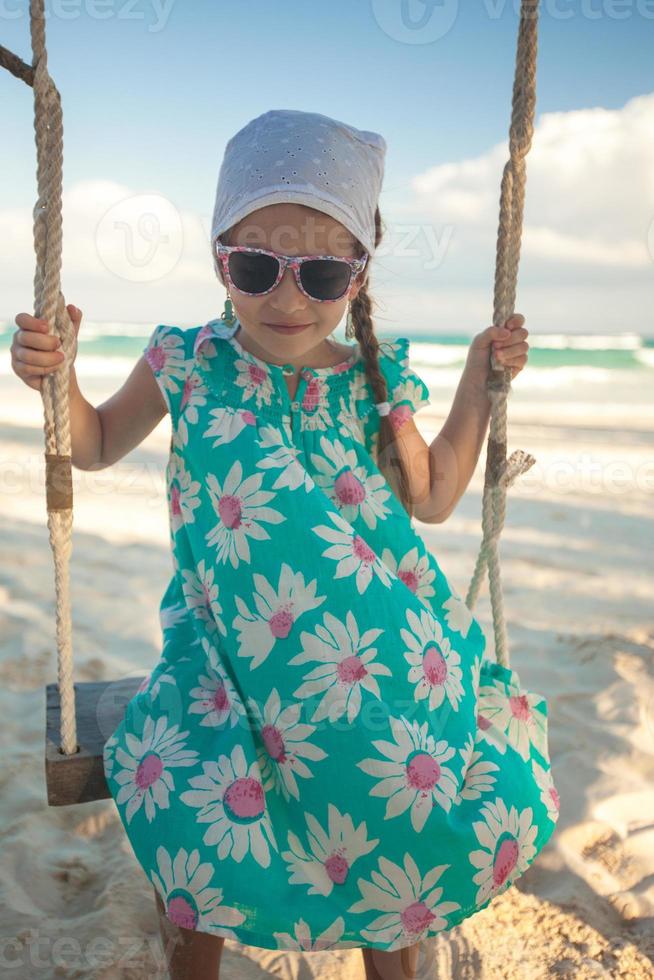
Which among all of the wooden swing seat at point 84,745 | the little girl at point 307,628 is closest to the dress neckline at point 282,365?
the little girl at point 307,628

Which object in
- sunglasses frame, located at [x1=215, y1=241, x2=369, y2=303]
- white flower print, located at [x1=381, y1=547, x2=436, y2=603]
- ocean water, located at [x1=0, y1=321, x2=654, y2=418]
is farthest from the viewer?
ocean water, located at [x1=0, y1=321, x2=654, y2=418]

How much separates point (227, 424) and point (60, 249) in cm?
36

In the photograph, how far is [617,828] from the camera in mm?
1842

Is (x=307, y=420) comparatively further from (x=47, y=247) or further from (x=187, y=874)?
(x=187, y=874)

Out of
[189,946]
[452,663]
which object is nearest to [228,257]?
[452,663]

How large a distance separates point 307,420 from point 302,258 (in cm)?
27

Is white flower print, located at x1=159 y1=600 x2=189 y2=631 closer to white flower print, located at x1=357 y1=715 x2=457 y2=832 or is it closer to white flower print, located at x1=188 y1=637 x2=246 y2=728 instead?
white flower print, located at x1=188 y1=637 x2=246 y2=728

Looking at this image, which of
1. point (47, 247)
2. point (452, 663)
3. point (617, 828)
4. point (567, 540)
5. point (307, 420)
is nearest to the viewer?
point (47, 247)

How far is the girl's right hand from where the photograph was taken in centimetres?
123

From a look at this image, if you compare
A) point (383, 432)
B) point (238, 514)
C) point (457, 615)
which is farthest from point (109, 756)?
point (383, 432)

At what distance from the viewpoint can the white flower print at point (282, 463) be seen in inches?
51.7

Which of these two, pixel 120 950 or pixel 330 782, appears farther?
pixel 120 950

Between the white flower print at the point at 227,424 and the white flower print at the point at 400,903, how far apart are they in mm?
664

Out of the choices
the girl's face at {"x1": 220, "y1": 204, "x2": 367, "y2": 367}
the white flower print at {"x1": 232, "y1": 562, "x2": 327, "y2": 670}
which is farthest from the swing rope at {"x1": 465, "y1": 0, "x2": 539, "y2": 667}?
the white flower print at {"x1": 232, "y1": 562, "x2": 327, "y2": 670}
